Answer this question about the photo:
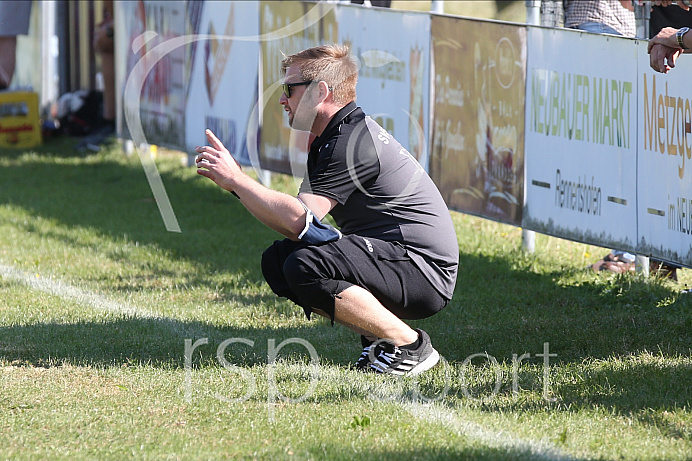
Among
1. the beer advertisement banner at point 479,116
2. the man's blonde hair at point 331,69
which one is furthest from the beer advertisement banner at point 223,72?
the man's blonde hair at point 331,69

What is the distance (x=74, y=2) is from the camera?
16.0 m

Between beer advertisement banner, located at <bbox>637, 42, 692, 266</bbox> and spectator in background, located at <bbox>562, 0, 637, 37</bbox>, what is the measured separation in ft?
5.93

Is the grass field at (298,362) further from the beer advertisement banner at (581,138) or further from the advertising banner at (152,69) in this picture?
the advertising banner at (152,69)

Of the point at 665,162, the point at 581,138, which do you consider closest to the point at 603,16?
the point at 581,138

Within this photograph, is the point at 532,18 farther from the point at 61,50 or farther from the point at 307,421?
the point at 61,50

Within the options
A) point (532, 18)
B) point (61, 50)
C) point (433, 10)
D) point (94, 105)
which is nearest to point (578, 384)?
point (532, 18)

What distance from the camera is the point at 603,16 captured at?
788cm

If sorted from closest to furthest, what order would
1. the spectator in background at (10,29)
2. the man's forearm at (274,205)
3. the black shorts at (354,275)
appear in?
the man's forearm at (274,205)
the black shorts at (354,275)
the spectator in background at (10,29)

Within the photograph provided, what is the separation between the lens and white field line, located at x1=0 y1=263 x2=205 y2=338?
5730mm

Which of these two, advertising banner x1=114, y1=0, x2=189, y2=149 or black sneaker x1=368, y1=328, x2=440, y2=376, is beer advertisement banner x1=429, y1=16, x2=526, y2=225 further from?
advertising banner x1=114, y1=0, x2=189, y2=149

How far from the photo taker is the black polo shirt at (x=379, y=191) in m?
4.51

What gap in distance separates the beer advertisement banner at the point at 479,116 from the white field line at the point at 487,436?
3.34m

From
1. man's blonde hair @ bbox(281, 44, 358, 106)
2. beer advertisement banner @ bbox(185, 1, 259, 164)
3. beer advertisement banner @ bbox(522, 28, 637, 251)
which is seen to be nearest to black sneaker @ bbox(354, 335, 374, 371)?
man's blonde hair @ bbox(281, 44, 358, 106)

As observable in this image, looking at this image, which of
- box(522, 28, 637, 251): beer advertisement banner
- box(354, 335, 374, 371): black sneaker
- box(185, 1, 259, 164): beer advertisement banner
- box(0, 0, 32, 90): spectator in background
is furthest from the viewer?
box(0, 0, 32, 90): spectator in background
